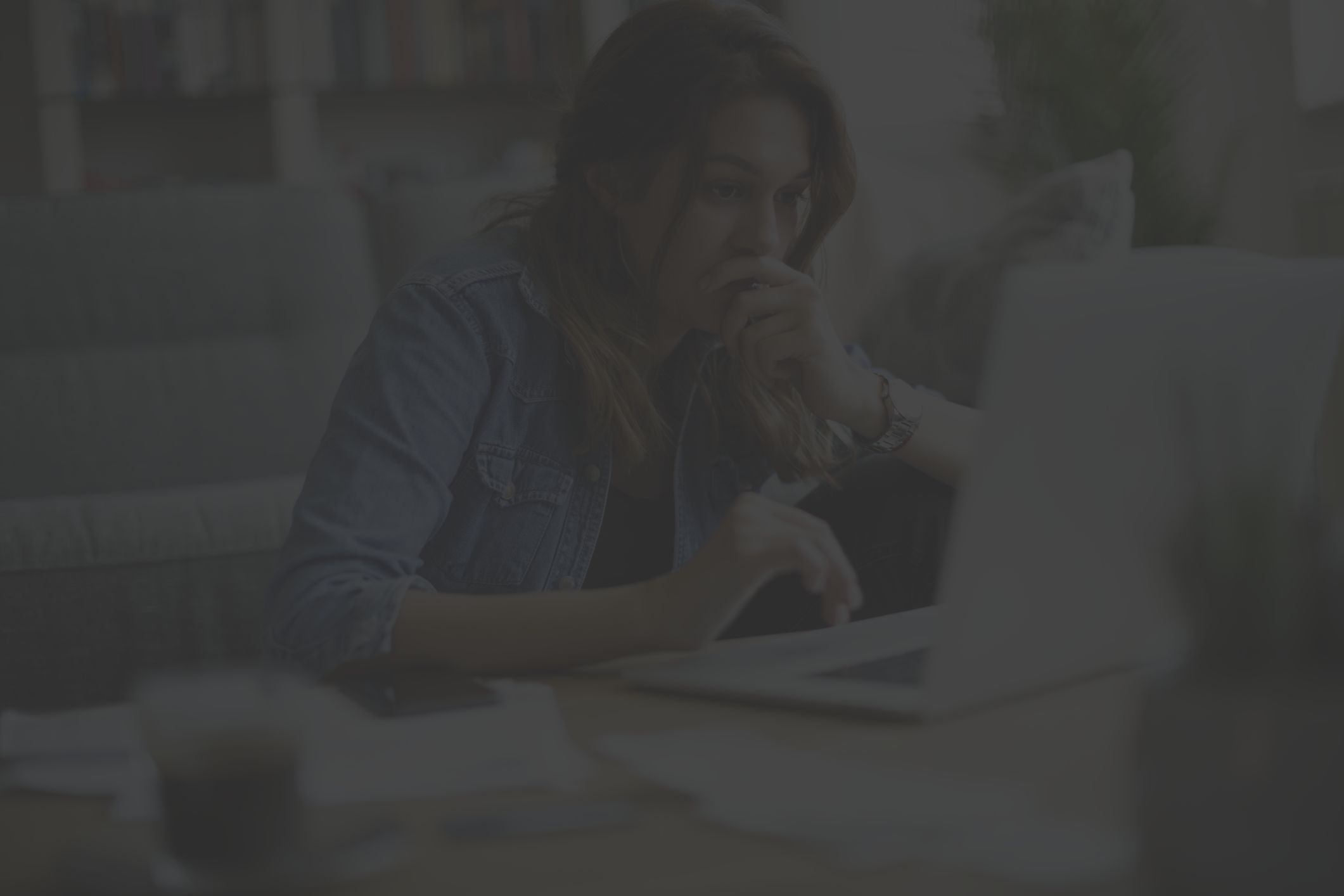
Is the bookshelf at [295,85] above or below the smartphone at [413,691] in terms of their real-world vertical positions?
above

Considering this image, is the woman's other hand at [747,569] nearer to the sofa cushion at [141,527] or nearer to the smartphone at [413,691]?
the smartphone at [413,691]

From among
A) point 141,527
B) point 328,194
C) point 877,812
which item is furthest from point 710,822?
point 328,194

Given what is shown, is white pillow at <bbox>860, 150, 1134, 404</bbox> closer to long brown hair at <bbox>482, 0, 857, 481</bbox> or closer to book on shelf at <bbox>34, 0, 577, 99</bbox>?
long brown hair at <bbox>482, 0, 857, 481</bbox>

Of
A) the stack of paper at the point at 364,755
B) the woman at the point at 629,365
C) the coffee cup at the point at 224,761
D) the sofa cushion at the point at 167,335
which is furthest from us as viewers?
the sofa cushion at the point at 167,335

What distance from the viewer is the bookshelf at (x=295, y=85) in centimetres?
340

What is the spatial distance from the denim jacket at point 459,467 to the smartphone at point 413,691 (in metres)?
0.13

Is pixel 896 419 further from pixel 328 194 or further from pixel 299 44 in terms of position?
pixel 299 44

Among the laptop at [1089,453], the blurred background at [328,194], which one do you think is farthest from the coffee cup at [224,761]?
the blurred background at [328,194]

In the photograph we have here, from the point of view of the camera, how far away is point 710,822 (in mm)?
541

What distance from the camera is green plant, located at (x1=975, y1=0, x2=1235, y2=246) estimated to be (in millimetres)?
2762

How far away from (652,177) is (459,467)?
352 millimetres

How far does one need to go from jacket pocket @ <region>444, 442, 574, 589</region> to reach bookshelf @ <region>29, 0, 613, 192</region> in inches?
97.9

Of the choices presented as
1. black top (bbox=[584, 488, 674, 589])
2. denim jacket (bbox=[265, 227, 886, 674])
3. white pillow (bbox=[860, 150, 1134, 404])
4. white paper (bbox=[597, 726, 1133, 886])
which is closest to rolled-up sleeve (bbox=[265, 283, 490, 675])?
denim jacket (bbox=[265, 227, 886, 674])

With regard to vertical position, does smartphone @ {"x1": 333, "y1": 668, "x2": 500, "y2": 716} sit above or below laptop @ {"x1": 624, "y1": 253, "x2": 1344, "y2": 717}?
below
